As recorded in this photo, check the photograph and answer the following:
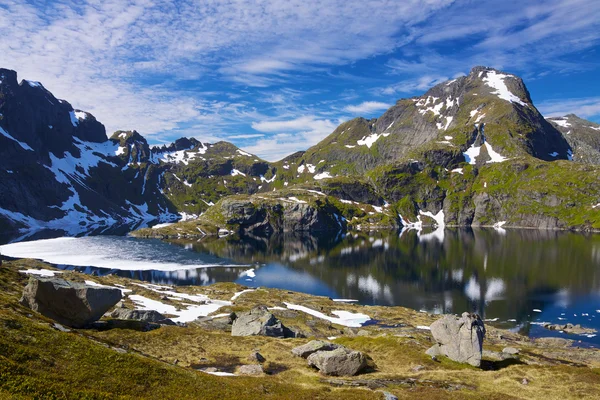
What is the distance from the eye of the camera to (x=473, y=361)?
45125mm

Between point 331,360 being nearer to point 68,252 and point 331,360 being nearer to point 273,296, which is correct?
point 273,296

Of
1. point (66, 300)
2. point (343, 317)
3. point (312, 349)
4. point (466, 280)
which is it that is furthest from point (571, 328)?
point (66, 300)

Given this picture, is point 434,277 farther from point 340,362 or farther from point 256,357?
point 256,357

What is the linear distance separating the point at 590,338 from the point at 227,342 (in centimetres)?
8111

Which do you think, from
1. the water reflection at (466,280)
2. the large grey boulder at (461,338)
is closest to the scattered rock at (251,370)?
the large grey boulder at (461,338)

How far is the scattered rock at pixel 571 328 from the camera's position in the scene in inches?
3440

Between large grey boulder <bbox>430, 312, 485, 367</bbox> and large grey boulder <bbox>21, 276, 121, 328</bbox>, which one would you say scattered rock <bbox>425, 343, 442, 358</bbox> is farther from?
large grey boulder <bbox>21, 276, 121, 328</bbox>

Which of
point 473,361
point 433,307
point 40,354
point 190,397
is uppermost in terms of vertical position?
point 40,354

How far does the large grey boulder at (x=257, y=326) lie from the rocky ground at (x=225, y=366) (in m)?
0.60

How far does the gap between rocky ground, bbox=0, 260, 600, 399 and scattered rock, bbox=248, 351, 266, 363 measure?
136mm

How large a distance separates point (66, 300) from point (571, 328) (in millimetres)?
102434

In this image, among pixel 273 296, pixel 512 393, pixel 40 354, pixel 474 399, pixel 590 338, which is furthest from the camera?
pixel 273 296

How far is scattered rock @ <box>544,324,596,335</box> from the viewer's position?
287 ft

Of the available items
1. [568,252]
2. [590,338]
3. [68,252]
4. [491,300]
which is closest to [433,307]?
[491,300]
